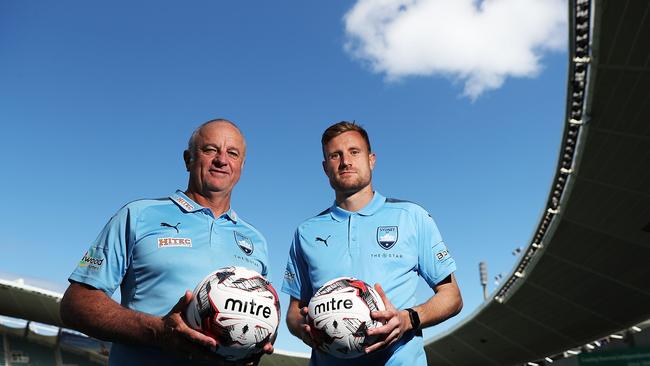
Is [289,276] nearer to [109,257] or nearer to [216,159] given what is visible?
[216,159]

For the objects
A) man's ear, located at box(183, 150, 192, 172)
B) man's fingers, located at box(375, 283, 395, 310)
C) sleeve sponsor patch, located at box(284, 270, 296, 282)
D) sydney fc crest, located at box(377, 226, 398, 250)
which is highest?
man's ear, located at box(183, 150, 192, 172)

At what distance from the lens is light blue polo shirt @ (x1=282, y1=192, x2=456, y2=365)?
3.62 meters

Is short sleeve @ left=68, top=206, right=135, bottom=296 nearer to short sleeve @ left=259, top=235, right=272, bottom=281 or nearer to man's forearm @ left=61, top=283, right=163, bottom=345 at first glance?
man's forearm @ left=61, top=283, right=163, bottom=345

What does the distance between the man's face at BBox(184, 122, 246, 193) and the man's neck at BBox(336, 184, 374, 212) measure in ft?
2.76

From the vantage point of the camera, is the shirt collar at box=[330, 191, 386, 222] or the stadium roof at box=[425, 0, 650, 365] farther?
the stadium roof at box=[425, 0, 650, 365]

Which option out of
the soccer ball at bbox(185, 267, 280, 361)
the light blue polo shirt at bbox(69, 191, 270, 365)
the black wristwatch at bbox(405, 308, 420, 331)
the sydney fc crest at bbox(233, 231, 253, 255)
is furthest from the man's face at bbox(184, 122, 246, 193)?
the black wristwatch at bbox(405, 308, 420, 331)

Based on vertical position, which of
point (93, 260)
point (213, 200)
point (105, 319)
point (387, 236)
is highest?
point (213, 200)

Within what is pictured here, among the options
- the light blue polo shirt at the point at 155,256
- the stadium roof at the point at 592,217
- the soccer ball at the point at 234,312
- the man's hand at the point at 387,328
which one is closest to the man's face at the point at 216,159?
the light blue polo shirt at the point at 155,256

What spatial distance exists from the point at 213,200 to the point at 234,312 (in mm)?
889

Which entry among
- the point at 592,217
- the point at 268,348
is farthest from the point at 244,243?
the point at 592,217

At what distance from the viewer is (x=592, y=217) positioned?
1770 centimetres

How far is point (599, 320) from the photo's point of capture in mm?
22250

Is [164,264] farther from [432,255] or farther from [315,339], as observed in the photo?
[432,255]

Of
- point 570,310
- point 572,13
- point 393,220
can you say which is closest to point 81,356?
point 570,310
